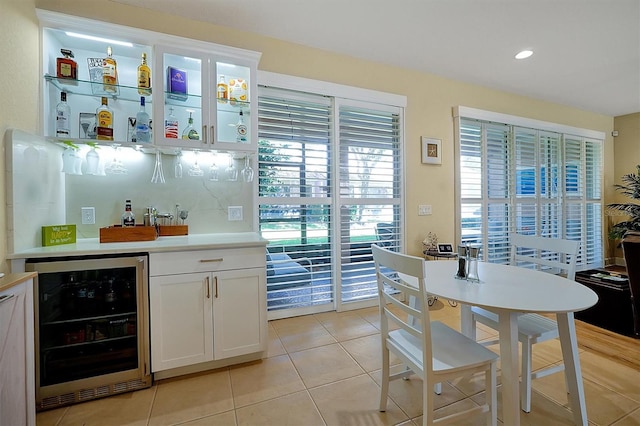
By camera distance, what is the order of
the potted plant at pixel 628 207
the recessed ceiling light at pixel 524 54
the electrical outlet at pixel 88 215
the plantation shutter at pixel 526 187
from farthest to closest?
the potted plant at pixel 628 207, the plantation shutter at pixel 526 187, the recessed ceiling light at pixel 524 54, the electrical outlet at pixel 88 215

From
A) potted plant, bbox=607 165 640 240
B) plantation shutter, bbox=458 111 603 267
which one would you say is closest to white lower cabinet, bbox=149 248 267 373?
plantation shutter, bbox=458 111 603 267

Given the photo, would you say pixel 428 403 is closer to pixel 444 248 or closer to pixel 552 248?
pixel 552 248

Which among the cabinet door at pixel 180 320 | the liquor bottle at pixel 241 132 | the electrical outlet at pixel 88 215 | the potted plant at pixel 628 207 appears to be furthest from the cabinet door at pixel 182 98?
the potted plant at pixel 628 207

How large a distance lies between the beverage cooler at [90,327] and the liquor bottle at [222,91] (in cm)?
132

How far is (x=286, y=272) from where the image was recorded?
2.73m

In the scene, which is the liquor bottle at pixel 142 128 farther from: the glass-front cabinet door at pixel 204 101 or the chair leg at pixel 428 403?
the chair leg at pixel 428 403

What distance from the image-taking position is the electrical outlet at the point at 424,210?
3.36 metres

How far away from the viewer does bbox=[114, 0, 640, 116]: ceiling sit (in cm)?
222

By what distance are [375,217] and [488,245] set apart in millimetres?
1821

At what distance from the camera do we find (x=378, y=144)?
3.15 m

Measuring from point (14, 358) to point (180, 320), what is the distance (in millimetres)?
749

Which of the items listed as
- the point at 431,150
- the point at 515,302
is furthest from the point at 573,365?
the point at 431,150

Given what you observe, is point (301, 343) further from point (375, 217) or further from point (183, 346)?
point (375, 217)

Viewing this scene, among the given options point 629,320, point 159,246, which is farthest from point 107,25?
point 629,320
